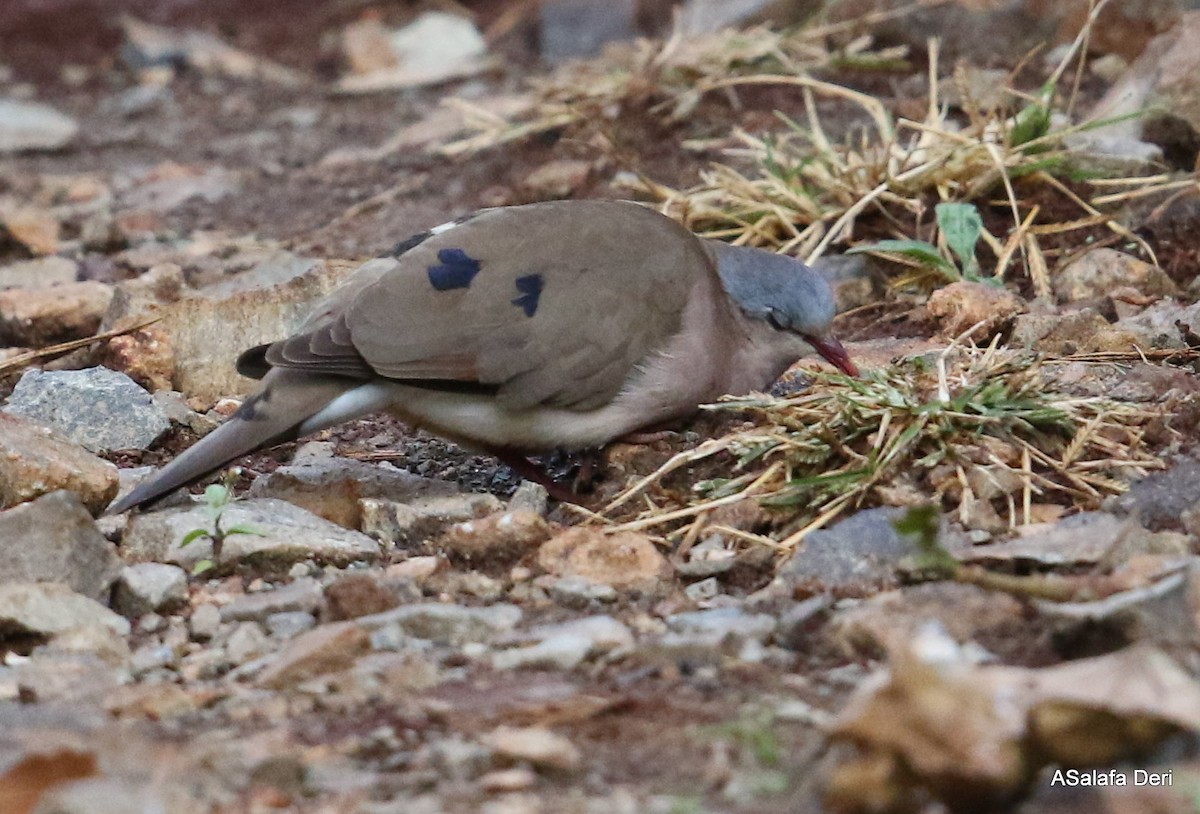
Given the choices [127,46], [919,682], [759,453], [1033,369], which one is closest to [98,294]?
[759,453]

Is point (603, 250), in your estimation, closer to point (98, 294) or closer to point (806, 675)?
point (806, 675)

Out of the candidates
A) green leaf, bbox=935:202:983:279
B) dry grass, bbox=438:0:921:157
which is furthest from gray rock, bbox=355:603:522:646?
dry grass, bbox=438:0:921:157

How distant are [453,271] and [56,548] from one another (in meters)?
1.15

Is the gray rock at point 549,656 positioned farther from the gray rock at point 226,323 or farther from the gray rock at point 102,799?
the gray rock at point 226,323

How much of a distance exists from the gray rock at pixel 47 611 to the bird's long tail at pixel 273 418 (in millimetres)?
547

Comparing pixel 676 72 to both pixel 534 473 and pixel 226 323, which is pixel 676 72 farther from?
pixel 534 473

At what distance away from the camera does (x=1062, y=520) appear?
3.48 meters

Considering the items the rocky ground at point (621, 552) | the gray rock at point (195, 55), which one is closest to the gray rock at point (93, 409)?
the rocky ground at point (621, 552)

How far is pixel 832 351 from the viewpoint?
4496 millimetres

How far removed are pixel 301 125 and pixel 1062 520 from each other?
5897 mm

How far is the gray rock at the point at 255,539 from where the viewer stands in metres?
3.66

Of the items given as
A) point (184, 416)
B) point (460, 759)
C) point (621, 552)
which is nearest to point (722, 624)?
point (621, 552)

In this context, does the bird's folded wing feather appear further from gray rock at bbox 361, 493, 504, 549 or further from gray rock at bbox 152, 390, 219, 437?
gray rock at bbox 152, 390, 219, 437

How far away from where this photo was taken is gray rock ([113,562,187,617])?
136 inches
